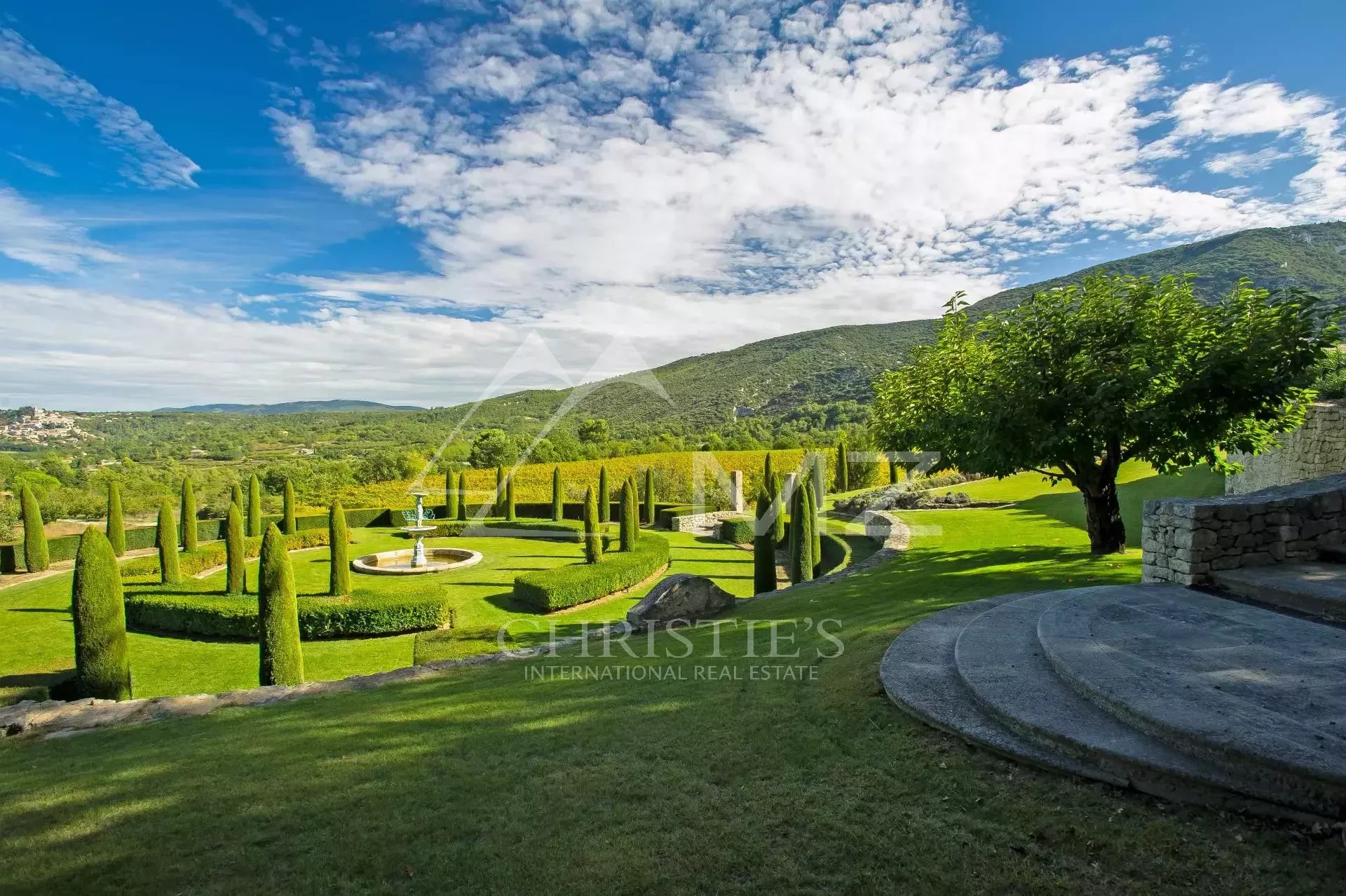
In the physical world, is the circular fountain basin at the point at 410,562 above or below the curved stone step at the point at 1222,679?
below

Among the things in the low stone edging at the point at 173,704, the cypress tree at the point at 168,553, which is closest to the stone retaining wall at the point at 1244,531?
the low stone edging at the point at 173,704

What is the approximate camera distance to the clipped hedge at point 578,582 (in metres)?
Answer: 13.4

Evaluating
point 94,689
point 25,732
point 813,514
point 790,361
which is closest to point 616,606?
point 813,514

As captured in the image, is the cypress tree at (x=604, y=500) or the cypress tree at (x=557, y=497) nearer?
the cypress tree at (x=604, y=500)

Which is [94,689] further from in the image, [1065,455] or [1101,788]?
[1065,455]

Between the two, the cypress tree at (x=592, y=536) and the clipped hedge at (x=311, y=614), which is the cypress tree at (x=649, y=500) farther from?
the clipped hedge at (x=311, y=614)

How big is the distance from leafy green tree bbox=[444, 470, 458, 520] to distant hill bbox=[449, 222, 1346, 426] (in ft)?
88.0

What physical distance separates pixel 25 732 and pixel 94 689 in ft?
11.0

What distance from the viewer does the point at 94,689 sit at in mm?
8664

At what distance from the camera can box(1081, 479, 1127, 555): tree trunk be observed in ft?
31.8

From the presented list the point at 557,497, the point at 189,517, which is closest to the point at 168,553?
the point at 189,517

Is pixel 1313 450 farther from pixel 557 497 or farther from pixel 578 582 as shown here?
pixel 557 497

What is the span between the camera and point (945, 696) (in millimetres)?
4000

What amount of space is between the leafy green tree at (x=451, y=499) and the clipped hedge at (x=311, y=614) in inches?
681
